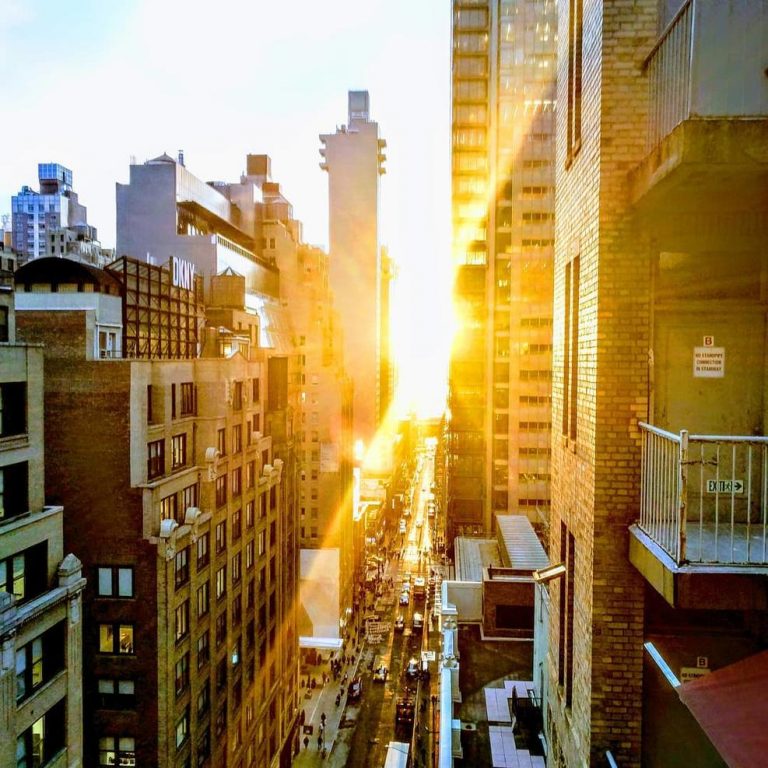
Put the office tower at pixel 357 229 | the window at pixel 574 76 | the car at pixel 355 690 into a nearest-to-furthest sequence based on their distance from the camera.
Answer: the window at pixel 574 76 < the car at pixel 355 690 < the office tower at pixel 357 229

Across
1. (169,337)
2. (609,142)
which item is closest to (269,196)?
(169,337)

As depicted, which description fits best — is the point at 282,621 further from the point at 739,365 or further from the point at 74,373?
the point at 739,365

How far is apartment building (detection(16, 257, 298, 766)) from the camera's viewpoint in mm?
23359

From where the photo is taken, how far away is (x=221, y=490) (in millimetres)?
30688

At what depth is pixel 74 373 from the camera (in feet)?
75.9

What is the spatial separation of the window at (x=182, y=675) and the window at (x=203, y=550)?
3.75m

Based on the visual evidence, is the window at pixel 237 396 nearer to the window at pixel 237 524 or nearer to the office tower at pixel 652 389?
the window at pixel 237 524

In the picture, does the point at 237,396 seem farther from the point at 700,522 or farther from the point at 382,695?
the point at 382,695

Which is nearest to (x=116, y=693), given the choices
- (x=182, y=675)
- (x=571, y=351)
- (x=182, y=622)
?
(x=182, y=675)

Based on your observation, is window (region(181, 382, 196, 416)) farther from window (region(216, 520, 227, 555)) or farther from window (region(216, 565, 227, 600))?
window (region(216, 565, 227, 600))

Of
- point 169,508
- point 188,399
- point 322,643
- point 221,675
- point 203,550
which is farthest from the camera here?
point 322,643

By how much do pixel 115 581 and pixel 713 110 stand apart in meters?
24.7

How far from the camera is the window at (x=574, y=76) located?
31.9 feet

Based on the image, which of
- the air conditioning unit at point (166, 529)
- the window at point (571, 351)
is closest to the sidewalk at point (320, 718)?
the air conditioning unit at point (166, 529)
